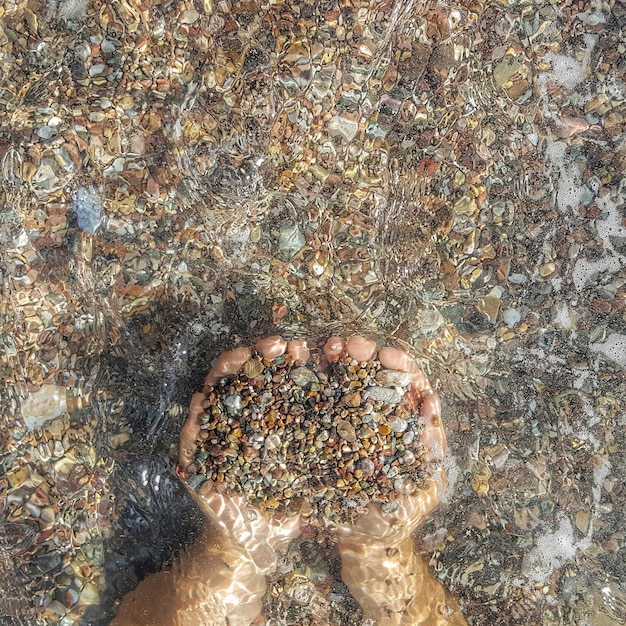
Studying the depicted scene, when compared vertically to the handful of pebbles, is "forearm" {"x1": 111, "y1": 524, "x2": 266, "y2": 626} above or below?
below

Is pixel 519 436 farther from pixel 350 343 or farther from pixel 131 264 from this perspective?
pixel 131 264

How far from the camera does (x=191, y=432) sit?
2.89m

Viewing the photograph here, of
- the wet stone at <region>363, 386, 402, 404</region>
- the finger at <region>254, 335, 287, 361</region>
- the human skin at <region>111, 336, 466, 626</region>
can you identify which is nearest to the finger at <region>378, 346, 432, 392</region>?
the human skin at <region>111, 336, 466, 626</region>

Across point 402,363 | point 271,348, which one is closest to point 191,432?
point 271,348

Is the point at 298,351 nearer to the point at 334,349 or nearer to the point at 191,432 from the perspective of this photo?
the point at 334,349

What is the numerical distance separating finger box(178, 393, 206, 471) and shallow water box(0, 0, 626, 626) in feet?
0.62

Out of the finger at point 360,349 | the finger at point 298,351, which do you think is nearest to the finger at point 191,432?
the finger at point 298,351

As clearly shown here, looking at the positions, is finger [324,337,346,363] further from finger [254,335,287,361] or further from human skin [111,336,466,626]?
finger [254,335,287,361]

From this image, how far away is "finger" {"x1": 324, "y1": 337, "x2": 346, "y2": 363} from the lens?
287 cm

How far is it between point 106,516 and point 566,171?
3.30 metres

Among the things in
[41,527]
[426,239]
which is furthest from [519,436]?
[41,527]

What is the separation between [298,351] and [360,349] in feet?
1.11

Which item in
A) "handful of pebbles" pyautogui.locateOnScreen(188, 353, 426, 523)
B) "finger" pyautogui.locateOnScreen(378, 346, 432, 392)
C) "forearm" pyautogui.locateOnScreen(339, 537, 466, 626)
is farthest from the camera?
"forearm" pyautogui.locateOnScreen(339, 537, 466, 626)

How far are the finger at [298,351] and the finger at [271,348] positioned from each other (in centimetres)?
3
